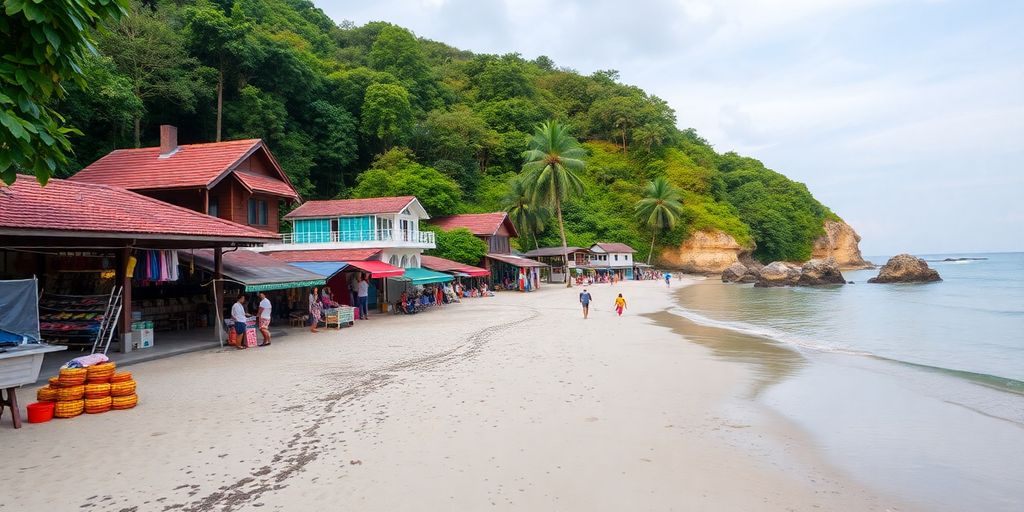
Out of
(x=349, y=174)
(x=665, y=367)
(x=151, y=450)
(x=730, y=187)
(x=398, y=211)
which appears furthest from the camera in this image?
(x=730, y=187)

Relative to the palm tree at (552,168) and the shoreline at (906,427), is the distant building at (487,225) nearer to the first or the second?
the palm tree at (552,168)

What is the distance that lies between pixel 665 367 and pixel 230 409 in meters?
8.52

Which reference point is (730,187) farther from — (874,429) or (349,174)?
(874,429)

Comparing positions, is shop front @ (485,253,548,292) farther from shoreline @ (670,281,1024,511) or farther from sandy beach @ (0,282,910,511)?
sandy beach @ (0,282,910,511)

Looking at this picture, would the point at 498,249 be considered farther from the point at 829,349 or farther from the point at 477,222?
the point at 829,349

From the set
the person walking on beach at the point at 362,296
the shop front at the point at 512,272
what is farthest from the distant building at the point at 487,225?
the person walking on beach at the point at 362,296

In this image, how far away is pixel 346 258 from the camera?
24656 millimetres

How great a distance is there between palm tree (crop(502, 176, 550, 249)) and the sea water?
30937mm

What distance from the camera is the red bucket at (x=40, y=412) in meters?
7.55

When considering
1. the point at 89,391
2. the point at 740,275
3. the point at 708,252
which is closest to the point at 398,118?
the point at 740,275

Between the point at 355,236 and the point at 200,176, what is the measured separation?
8.83 m

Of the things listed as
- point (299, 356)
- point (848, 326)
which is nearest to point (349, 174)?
point (299, 356)

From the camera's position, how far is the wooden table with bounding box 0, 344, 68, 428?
270 inches

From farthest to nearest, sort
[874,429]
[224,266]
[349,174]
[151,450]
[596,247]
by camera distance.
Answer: [596,247], [349,174], [224,266], [874,429], [151,450]
